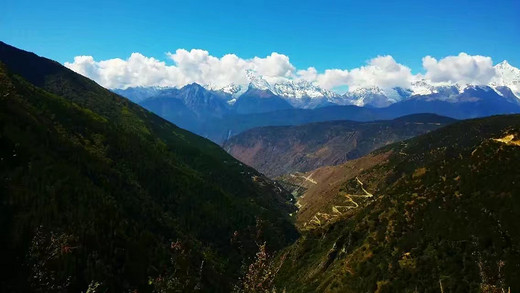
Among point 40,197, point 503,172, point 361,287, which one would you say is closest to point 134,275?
point 40,197

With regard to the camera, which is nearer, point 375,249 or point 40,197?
point 375,249

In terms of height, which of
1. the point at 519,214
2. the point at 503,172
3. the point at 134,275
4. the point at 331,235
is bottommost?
the point at 134,275

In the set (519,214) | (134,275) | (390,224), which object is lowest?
(134,275)

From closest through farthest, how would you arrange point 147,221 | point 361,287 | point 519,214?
1. point 519,214
2. point 361,287
3. point 147,221

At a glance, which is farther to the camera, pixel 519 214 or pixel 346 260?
pixel 346 260

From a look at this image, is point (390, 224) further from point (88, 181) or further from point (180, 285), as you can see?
point (88, 181)

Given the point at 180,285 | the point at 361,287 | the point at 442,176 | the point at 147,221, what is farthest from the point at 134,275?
the point at 180,285

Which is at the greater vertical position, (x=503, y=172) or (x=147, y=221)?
Result: (x=503, y=172)

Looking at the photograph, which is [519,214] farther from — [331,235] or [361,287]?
[331,235]

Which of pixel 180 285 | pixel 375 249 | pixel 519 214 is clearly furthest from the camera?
pixel 375 249
